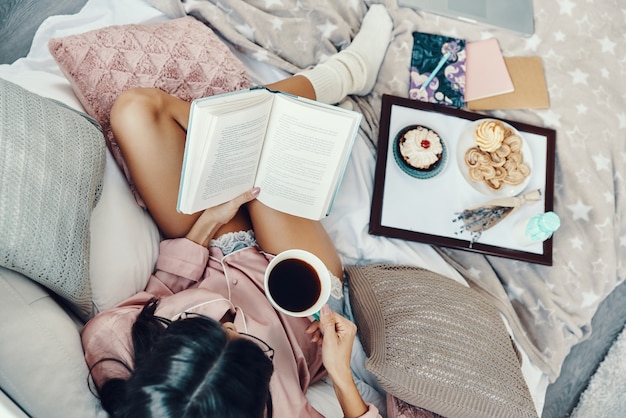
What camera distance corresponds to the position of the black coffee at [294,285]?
0.81 meters

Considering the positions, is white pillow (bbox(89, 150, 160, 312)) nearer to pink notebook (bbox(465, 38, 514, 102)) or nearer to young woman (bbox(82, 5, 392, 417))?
young woman (bbox(82, 5, 392, 417))

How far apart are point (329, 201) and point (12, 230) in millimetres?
536

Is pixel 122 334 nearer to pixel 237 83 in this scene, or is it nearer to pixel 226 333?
pixel 226 333

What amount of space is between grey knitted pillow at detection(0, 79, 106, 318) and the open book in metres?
0.18

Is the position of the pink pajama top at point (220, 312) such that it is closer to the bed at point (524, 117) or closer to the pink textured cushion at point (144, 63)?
the bed at point (524, 117)

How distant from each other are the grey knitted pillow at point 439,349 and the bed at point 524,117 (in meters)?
0.17

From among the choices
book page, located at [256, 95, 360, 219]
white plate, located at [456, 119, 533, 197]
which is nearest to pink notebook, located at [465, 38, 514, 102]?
white plate, located at [456, 119, 533, 197]

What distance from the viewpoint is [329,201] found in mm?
953

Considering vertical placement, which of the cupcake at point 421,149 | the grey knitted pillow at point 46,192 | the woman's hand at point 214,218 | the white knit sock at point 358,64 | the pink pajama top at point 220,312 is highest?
the white knit sock at point 358,64

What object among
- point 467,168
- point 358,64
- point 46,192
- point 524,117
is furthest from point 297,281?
point 524,117

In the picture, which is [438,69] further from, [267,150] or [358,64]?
[267,150]

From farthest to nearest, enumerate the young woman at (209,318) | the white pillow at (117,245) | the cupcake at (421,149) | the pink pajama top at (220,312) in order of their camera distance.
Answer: the cupcake at (421,149)
the white pillow at (117,245)
the pink pajama top at (220,312)
the young woman at (209,318)

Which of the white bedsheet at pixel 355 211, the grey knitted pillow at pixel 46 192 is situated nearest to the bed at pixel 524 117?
the white bedsheet at pixel 355 211

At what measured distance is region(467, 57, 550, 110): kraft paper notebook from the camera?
1.25 m
